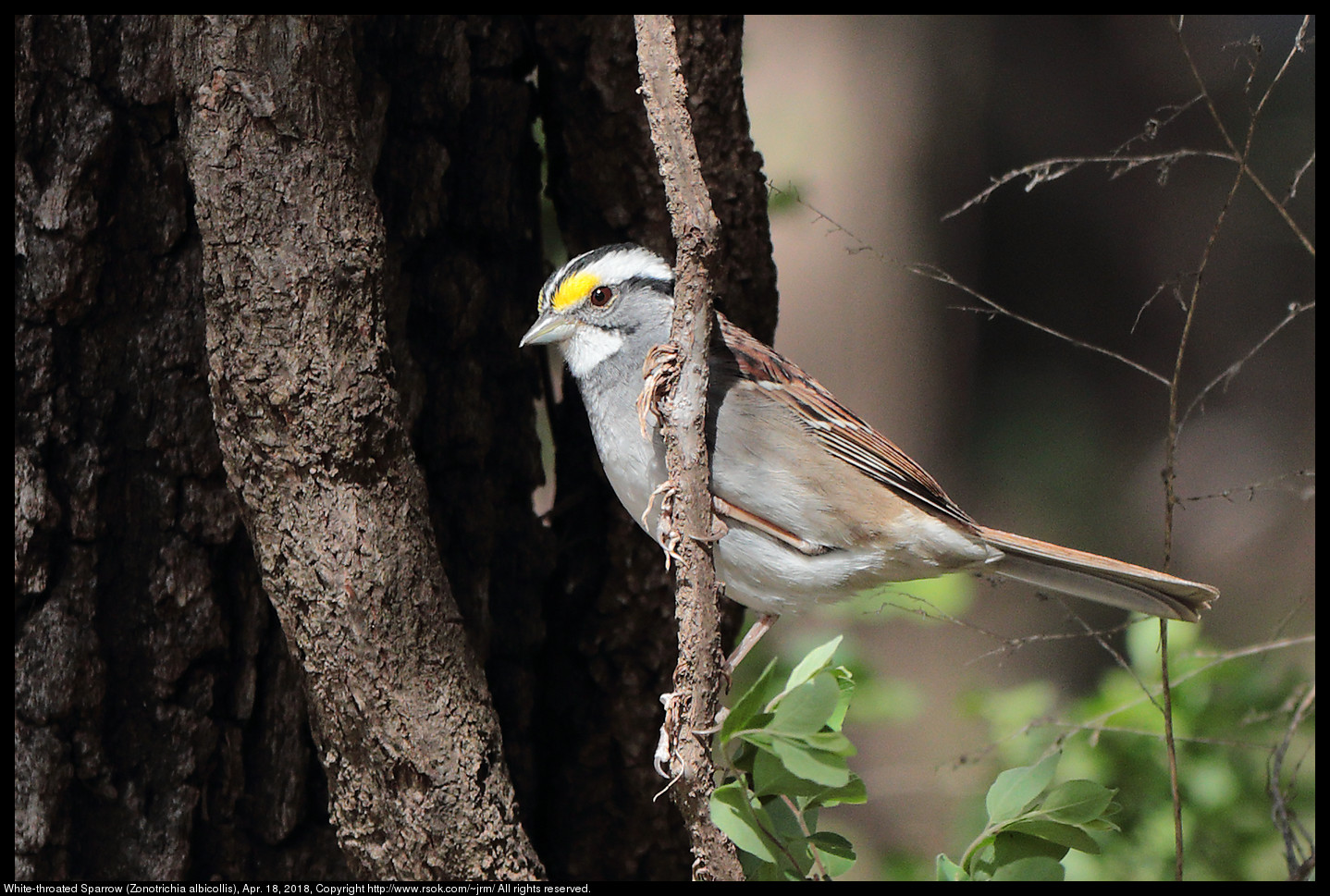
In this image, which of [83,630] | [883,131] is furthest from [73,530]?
[883,131]

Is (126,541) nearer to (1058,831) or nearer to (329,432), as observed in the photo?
(329,432)

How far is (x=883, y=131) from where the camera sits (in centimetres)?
717

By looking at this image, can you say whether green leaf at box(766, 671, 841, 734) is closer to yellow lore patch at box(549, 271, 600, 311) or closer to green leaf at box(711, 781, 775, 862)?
green leaf at box(711, 781, 775, 862)

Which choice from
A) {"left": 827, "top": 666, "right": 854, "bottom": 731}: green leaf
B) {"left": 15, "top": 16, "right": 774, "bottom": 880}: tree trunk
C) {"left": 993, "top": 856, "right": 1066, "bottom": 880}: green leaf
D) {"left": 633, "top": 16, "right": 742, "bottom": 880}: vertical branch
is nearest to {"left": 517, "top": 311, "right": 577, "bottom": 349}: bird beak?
{"left": 15, "top": 16, "right": 774, "bottom": 880}: tree trunk

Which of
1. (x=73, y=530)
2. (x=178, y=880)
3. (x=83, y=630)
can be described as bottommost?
(x=178, y=880)

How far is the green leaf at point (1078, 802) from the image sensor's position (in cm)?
205

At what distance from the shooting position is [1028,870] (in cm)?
219

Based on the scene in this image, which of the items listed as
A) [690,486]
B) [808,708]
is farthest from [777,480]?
[808,708]

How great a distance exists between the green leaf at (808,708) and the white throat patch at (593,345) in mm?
1200

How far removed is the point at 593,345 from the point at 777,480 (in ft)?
2.03

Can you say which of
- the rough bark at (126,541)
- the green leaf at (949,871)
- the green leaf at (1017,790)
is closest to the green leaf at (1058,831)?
the green leaf at (1017,790)

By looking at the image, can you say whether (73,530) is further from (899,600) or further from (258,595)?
(899,600)
